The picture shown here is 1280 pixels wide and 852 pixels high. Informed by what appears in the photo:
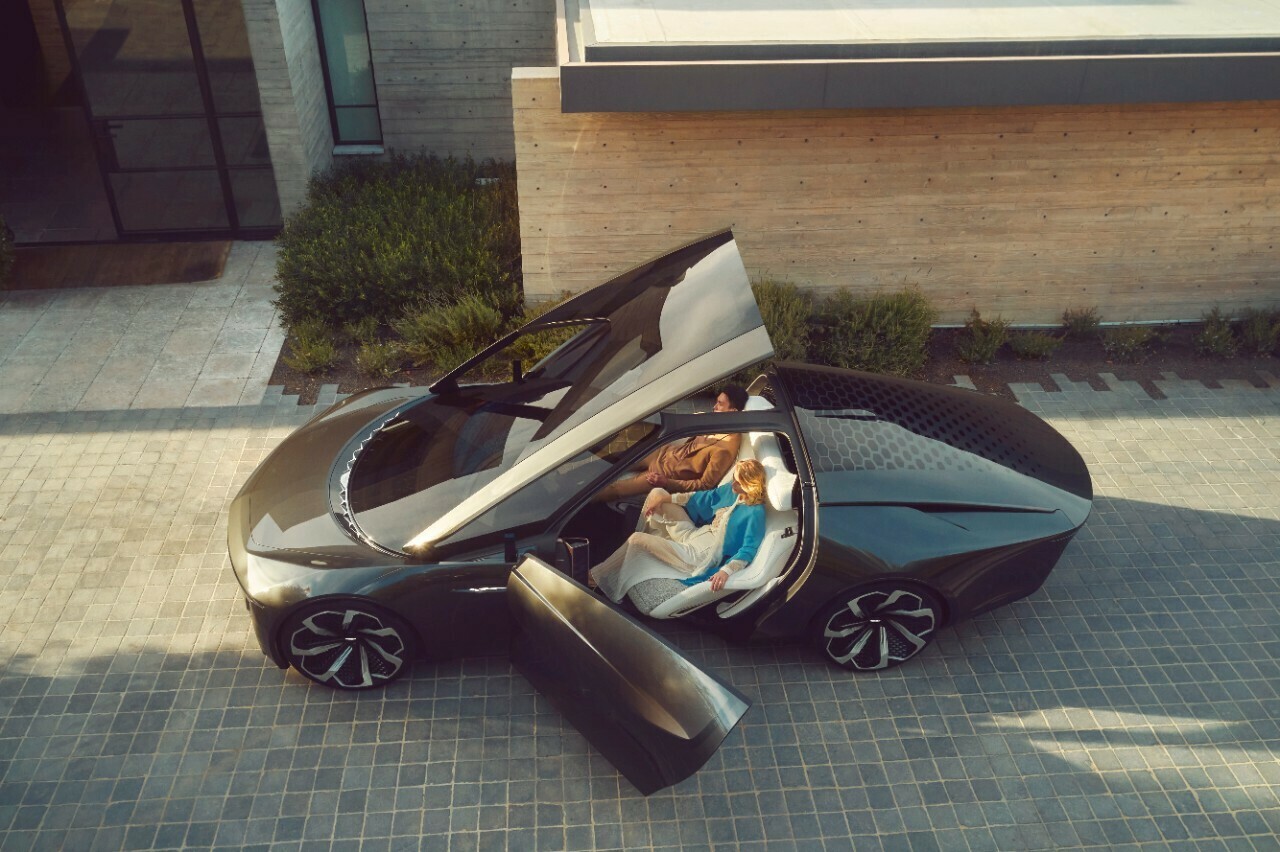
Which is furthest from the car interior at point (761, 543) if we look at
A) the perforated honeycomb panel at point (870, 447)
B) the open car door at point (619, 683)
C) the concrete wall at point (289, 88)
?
the concrete wall at point (289, 88)

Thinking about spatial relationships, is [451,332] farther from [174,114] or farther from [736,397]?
[174,114]

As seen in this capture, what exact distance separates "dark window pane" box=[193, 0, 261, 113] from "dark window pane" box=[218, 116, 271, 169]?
0.46 feet

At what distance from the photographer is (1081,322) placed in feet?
29.5

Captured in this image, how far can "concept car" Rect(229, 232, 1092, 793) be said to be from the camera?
446 cm

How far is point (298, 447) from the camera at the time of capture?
5812mm

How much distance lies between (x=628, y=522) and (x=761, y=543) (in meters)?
0.81

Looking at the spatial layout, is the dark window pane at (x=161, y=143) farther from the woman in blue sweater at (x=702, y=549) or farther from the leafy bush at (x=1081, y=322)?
the leafy bush at (x=1081, y=322)

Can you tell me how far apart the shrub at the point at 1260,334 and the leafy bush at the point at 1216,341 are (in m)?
0.10

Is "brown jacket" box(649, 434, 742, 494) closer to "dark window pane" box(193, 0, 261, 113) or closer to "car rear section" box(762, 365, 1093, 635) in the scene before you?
"car rear section" box(762, 365, 1093, 635)

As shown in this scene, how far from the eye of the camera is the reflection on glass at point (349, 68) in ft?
36.2

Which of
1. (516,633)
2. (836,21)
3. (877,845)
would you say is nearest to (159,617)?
(516,633)

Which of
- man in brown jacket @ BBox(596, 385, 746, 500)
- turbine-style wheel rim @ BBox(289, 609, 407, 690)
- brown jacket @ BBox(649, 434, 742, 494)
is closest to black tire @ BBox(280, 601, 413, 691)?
turbine-style wheel rim @ BBox(289, 609, 407, 690)

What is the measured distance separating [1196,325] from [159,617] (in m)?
9.28

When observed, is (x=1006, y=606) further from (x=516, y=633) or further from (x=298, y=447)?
(x=298, y=447)
